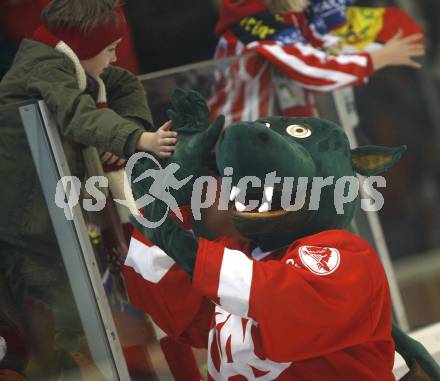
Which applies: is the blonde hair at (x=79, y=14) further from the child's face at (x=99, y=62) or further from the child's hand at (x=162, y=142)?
the child's hand at (x=162, y=142)

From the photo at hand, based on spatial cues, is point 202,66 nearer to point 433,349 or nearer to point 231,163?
point 231,163

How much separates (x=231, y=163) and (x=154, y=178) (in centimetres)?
17

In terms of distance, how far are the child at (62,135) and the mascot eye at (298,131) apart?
285mm

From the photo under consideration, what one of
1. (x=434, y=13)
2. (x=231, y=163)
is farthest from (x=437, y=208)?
(x=231, y=163)

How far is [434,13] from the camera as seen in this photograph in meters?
4.34

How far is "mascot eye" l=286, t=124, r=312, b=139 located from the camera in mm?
1697

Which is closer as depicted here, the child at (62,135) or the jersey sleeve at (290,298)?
the jersey sleeve at (290,298)

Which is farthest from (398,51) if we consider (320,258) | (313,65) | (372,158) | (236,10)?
(320,258)

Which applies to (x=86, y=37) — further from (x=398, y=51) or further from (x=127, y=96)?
(x=398, y=51)

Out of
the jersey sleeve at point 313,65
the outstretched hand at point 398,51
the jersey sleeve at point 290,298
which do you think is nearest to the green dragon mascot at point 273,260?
the jersey sleeve at point 290,298

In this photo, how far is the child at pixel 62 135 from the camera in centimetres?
176

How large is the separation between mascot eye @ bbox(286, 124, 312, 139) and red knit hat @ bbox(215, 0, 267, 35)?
82 centimetres

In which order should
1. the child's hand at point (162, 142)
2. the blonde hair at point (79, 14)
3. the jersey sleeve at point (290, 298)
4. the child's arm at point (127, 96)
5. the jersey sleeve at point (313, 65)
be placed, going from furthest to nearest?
the jersey sleeve at point (313, 65) → the child's arm at point (127, 96) → the blonde hair at point (79, 14) → the child's hand at point (162, 142) → the jersey sleeve at point (290, 298)

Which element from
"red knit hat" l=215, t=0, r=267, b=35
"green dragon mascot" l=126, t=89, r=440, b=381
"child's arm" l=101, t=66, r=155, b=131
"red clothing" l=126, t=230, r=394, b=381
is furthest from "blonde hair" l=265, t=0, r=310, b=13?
"red clothing" l=126, t=230, r=394, b=381
